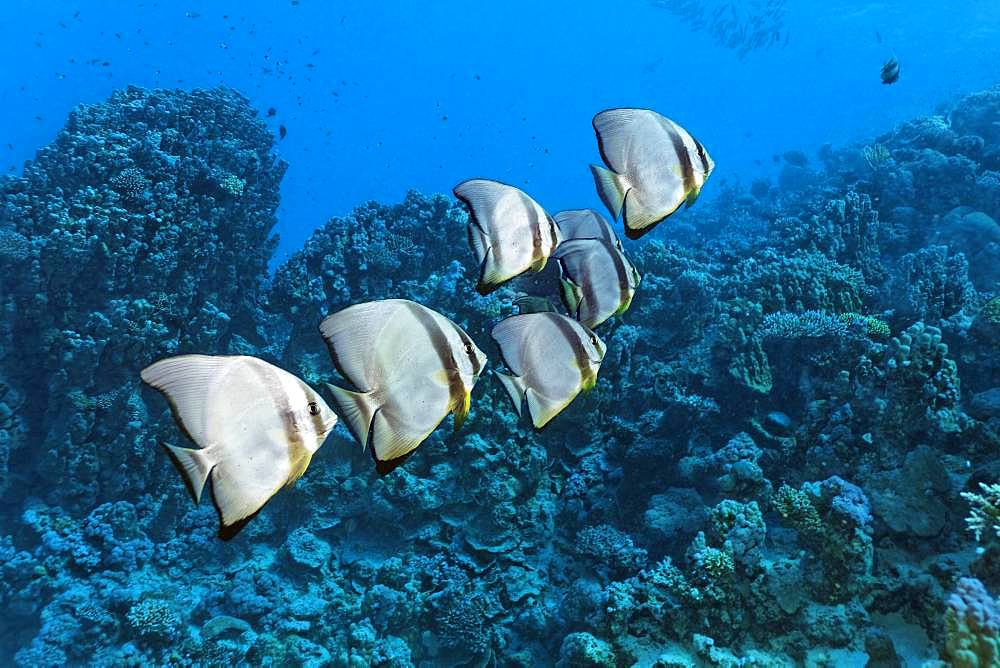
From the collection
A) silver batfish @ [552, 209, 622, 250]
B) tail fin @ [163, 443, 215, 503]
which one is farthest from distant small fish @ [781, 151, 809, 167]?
tail fin @ [163, 443, 215, 503]

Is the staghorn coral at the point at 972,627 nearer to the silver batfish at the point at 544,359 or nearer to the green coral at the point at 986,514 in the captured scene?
the green coral at the point at 986,514

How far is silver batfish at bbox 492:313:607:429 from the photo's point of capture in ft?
7.55

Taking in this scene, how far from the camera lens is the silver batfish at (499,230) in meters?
2.33

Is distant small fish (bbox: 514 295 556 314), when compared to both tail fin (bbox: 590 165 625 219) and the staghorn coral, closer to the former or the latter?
tail fin (bbox: 590 165 625 219)

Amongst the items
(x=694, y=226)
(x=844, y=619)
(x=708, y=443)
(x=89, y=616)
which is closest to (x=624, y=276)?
(x=844, y=619)

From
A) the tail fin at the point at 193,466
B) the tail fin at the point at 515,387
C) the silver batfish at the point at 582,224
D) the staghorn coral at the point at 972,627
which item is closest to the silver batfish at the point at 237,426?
the tail fin at the point at 193,466

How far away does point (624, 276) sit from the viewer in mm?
2674

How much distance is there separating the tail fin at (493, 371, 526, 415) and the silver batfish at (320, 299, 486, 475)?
22.2 inches

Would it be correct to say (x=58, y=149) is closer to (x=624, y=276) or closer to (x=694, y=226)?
(x=624, y=276)

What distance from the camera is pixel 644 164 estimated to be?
2.22 m

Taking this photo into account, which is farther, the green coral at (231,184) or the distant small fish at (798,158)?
the distant small fish at (798,158)

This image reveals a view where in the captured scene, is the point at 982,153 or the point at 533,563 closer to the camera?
the point at 533,563

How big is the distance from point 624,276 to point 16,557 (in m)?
7.41

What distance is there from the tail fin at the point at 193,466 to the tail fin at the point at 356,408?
1.23 ft
